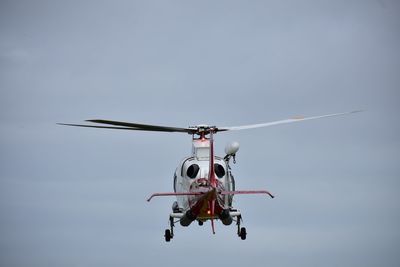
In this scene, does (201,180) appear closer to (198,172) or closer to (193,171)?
(198,172)

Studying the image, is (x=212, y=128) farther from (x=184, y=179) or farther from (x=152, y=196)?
(x=152, y=196)

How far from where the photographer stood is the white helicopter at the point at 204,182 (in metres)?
48.4

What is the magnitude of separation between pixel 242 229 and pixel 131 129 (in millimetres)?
9943

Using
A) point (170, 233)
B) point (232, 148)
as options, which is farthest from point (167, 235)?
point (232, 148)

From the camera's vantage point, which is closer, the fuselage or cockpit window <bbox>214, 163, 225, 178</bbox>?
the fuselage

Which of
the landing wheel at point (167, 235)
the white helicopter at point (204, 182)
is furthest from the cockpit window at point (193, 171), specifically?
the landing wheel at point (167, 235)

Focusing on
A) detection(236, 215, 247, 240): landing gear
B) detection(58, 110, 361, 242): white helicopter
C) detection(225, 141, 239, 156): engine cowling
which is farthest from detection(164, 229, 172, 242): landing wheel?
detection(225, 141, 239, 156): engine cowling

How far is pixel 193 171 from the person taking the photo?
51250 mm

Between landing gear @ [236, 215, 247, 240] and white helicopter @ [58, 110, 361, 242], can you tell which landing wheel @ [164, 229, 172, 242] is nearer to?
white helicopter @ [58, 110, 361, 242]

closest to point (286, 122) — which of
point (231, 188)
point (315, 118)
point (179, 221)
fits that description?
point (315, 118)

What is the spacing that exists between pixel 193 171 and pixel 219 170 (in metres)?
1.58

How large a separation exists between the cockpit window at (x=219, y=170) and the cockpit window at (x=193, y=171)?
110cm

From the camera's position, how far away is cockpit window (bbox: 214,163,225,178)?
50.6 m

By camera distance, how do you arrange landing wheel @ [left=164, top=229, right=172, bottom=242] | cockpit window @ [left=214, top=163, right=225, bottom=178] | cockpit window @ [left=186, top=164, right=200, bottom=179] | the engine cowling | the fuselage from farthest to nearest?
landing wheel @ [left=164, top=229, right=172, bottom=242], cockpit window @ [left=186, top=164, right=200, bottom=179], cockpit window @ [left=214, top=163, right=225, bottom=178], the fuselage, the engine cowling
